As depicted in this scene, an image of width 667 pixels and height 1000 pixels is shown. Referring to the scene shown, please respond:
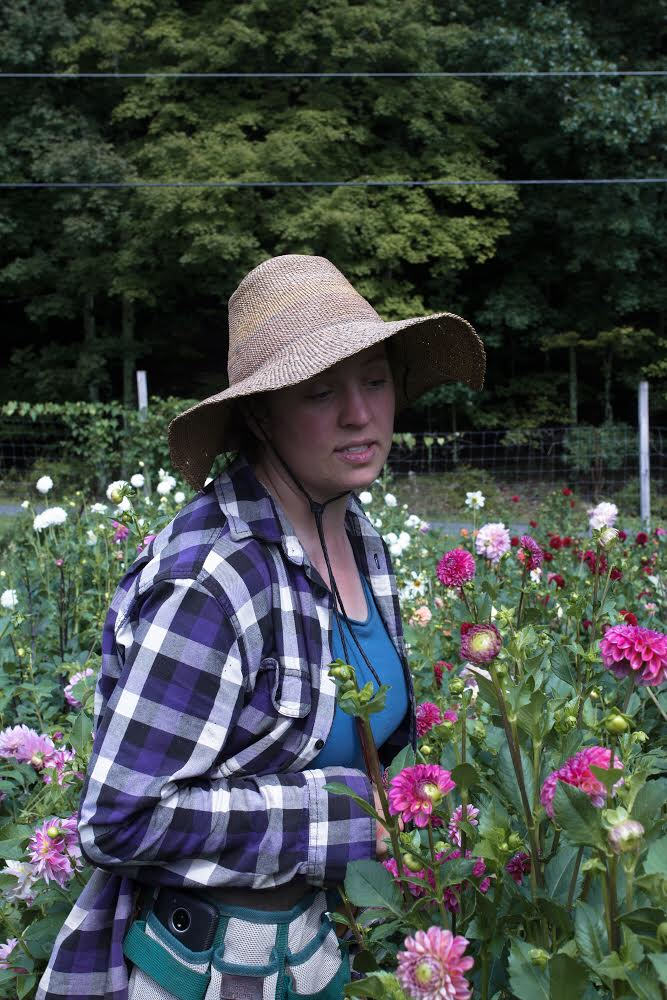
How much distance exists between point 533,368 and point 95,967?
1963 cm

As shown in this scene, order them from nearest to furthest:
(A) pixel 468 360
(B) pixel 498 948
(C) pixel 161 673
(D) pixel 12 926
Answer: (B) pixel 498 948
(C) pixel 161 673
(D) pixel 12 926
(A) pixel 468 360

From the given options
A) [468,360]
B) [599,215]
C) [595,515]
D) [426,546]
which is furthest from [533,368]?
[468,360]

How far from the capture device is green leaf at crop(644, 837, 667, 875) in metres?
0.67

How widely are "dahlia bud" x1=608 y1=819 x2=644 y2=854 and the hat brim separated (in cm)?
78

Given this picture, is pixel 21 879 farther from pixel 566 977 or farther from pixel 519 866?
pixel 566 977

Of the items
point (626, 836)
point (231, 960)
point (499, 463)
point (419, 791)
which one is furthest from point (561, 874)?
point (499, 463)

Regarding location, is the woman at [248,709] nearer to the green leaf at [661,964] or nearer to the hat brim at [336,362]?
the hat brim at [336,362]

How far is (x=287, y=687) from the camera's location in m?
1.25

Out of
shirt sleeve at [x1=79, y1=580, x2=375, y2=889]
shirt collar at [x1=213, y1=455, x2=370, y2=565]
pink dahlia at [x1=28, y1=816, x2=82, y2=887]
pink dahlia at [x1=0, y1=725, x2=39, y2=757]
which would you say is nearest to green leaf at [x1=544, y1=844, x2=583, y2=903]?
shirt sleeve at [x1=79, y1=580, x2=375, y2=889]

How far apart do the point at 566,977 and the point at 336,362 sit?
2.78ft

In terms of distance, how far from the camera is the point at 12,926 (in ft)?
5.05

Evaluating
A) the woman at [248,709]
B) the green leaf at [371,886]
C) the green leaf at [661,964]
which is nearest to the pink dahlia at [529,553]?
the woman at [248,709]

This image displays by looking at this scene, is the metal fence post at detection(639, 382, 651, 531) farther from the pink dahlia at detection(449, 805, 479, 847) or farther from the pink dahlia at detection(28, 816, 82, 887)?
the pink dahlia at detection(449, 805, 479, 847)

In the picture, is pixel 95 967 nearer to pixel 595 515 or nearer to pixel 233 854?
pixel 233 854
